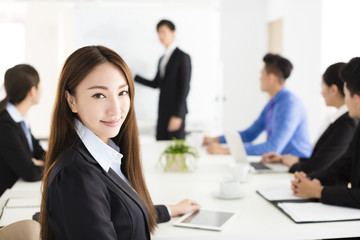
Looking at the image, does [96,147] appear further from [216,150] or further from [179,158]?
[216,150]

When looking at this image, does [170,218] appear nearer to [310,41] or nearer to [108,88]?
[108,88]

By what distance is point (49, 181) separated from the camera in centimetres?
110

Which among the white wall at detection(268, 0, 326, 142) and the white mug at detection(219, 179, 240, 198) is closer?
the white mug at detection(219, 179, 240, 198)

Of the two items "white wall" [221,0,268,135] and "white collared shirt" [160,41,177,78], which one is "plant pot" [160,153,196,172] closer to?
"white collared shirt" [160,41,177,78]

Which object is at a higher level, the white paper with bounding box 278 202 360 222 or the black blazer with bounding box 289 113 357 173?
the black blazer with bounding box 289 113 357 173

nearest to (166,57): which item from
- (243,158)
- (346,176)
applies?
(243,158)

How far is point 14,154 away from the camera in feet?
7.05

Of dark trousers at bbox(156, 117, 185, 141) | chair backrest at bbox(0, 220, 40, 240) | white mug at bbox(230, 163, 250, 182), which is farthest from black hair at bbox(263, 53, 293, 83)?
chair backrest at bbox(0, 220, 40, 240)

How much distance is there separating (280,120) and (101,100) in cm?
200

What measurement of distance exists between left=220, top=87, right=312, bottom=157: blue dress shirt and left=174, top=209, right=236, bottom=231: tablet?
1.39 metres

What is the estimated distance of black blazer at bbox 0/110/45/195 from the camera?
83.9 inches

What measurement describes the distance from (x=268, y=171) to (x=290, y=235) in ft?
3.05

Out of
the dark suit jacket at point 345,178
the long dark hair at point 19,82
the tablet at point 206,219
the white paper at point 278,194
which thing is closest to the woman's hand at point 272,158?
the dark suit jacket at point 345,178

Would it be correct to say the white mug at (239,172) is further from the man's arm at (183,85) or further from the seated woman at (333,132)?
the man's arm at (183,85)
